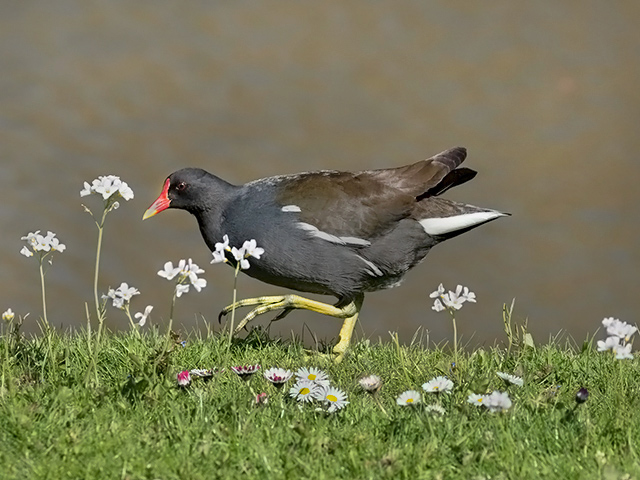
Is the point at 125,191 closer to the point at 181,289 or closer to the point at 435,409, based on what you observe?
the point at 181,289

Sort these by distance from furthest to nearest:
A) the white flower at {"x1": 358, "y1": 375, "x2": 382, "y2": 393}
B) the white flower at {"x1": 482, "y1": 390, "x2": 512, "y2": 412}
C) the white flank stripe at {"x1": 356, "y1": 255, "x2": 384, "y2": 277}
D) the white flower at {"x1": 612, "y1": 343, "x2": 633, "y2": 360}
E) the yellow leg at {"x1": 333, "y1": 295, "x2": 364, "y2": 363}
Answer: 1. the yellow leg at {"x1": 333, "y1": 295, "x2": 364, "y2": 363}
2. the white flank stripe at {"x1": 356, "y1": 255, "x2": 384, "y2": 277}
3. the white flower at {"x1": 358, "y1": 375, "x2": 382, "y2": 393}
4. the white flower at {"x1": 482, "y1": 390, "x2": 512, "y2": 412}
5. the white flower at {"x1": 612, "y1": 343, "x2": 633, "y2": 360}

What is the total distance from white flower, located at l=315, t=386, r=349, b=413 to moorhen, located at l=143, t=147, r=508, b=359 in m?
1.99

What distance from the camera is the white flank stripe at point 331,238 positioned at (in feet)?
20.4

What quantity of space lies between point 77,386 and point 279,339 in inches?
88.3

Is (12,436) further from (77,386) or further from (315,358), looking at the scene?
(315,358)

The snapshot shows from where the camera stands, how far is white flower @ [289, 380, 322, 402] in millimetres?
4156

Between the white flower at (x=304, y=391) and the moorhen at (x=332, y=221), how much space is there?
195cm

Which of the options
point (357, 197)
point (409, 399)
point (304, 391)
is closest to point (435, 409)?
point (409, 399)

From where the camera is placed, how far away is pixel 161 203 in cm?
690

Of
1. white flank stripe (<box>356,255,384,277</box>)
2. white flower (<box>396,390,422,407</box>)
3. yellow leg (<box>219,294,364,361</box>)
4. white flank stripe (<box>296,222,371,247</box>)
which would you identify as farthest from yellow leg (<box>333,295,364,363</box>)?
white flower (<box>396,390,422,407</box>)

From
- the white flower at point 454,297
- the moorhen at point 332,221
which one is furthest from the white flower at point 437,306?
the moorhen at point 332,221

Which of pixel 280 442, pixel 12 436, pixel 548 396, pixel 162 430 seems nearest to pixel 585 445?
pixel 548 396

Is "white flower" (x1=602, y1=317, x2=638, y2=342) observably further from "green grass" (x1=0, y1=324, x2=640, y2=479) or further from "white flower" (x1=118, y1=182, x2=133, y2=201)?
"white flower" (x1=118, y1=182, x2=133, y2=201)

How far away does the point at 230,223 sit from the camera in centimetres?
647
